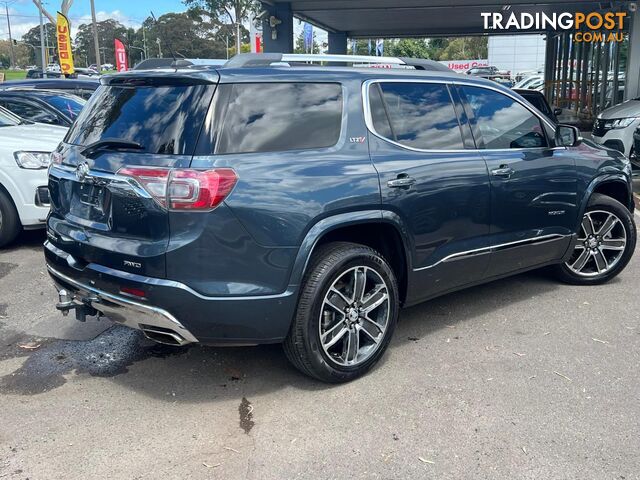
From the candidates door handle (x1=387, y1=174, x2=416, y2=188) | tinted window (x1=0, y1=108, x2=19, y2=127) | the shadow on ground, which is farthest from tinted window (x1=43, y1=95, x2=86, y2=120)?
door handle (x1=387, y1=174, x2=416, y2=188)

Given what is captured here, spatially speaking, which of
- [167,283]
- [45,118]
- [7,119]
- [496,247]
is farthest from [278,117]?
[45,118]

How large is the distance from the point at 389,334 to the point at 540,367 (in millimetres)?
999

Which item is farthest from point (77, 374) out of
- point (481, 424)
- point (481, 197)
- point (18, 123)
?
point (18, 123)

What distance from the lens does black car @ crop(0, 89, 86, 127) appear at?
8.98 m

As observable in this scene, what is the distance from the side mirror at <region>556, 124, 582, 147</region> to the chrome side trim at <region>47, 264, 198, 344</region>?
3.47 m

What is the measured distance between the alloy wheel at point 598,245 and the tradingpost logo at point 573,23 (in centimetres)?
1302

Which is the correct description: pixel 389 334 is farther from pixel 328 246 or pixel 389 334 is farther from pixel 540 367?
pixel 540 367

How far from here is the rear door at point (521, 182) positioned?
15.2 ft

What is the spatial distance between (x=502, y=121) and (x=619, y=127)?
7708 millimetres

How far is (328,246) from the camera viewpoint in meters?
3.76

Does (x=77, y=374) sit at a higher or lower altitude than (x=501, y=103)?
lower

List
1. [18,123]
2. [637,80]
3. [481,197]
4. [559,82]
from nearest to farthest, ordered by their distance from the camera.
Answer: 1. [481,197]
2. [18,123]
3. [637,80]
4. [559,82]

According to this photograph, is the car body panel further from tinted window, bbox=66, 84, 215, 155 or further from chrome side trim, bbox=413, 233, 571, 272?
chrome side trim, bbox=413, 233, 571, 272

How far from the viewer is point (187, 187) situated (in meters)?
3.22
